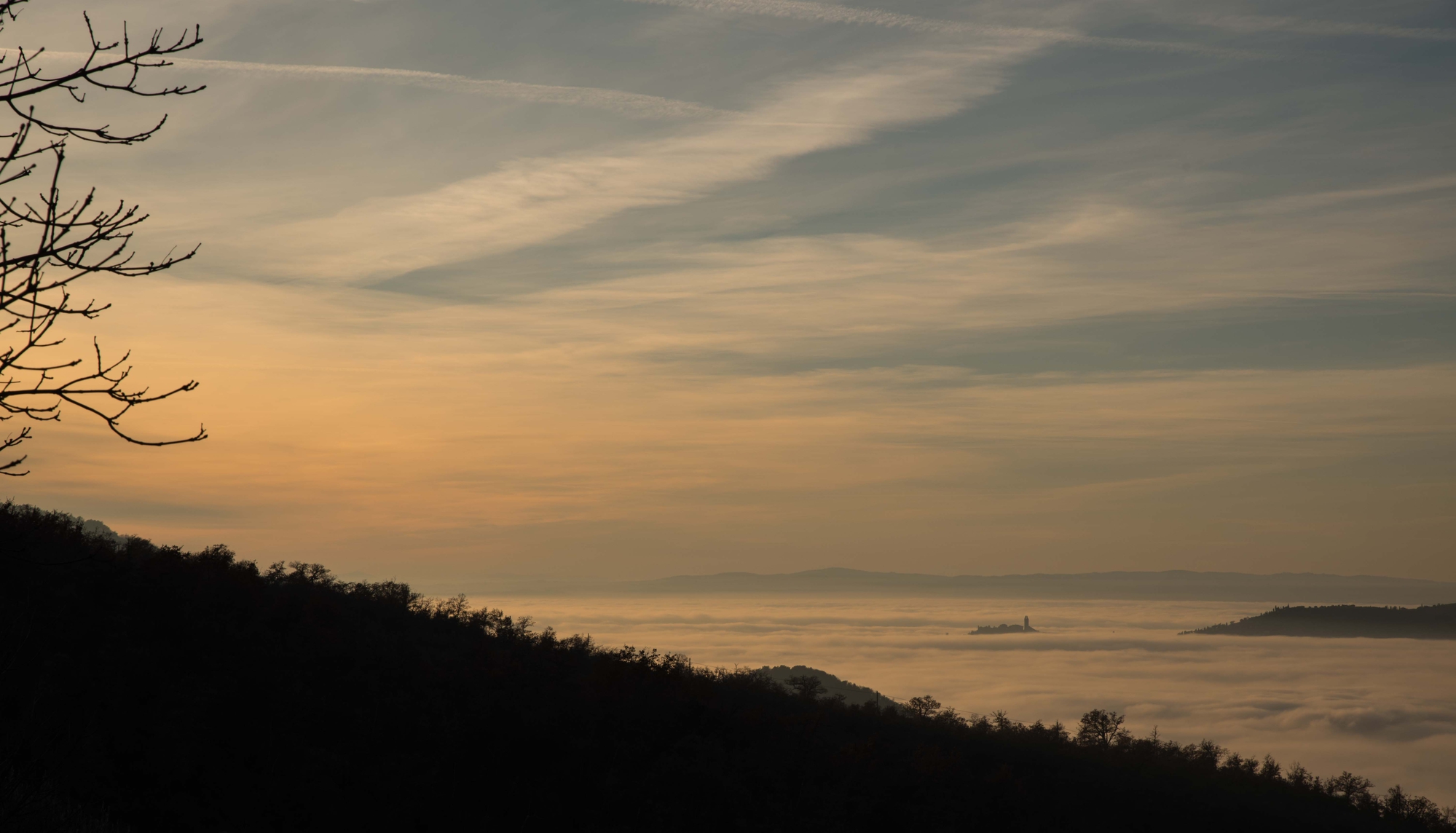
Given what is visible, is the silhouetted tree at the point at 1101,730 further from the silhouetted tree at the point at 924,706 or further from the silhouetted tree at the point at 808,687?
the silhouetted tree at the point at 808,687

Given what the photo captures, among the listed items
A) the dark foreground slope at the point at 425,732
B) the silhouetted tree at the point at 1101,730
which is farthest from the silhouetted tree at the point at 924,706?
the silhouetted tree at the point at 1101,730

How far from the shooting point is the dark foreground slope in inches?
778

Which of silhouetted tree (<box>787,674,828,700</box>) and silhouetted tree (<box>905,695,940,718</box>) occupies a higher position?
silhouetted tree (<box>787,674,828,700</box>)

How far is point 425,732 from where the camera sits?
2356 cm

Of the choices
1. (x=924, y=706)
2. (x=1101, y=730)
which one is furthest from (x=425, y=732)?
(x=1101, y=730)

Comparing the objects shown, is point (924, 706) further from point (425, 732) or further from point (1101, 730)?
point (425, 732)

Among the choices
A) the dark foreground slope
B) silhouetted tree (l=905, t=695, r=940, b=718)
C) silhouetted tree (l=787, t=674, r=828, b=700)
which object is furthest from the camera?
silhouetted tree (l=905, t=695, r=940, b=718)

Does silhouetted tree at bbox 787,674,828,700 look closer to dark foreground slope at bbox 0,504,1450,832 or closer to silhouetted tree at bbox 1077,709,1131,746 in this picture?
dark foreground slope at bbox 0,504,1450,832

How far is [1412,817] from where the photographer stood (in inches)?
1539

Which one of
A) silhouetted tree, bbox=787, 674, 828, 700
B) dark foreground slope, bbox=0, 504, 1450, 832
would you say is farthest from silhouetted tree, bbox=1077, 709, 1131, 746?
silhouetted tree, bbox=787, 674, 828, 700

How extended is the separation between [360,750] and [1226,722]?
195347 millimetres

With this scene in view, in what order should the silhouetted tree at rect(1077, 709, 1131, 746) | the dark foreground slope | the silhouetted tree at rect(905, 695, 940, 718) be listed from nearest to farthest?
the dark foreground slope → the silhouetted tree at rect(905, 695, 940, 718) → the silhouetted tree at rect(1077, 709, 1131, 746)

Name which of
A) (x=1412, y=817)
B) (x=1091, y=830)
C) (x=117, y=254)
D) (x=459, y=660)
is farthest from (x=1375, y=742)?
(x=117, y=254)

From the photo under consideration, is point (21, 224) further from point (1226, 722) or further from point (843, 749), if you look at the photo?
point (1226, 722)
